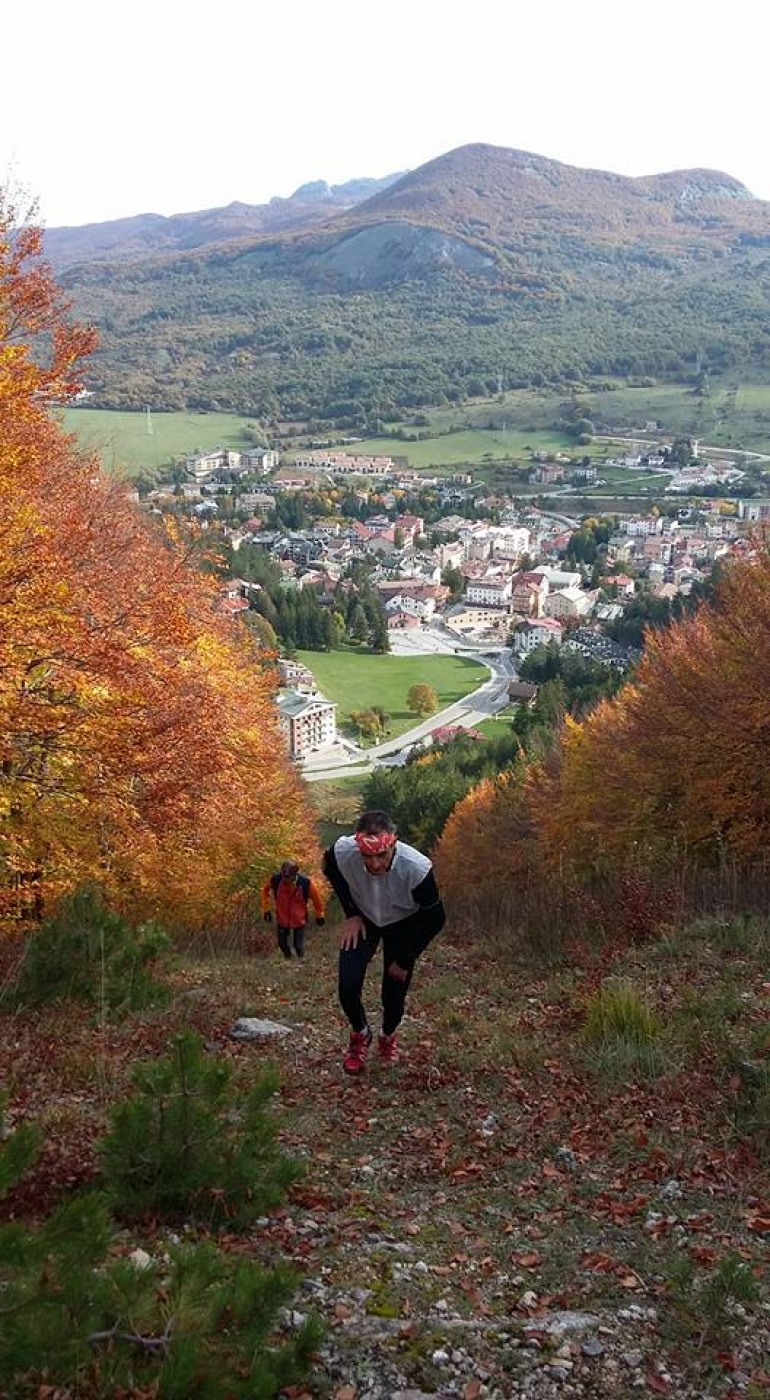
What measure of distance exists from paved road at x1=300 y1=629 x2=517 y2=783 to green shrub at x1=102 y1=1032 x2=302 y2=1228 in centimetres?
5082

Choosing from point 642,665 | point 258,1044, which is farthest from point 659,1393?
point 642,665

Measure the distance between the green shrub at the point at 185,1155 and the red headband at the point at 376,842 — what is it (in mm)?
1779

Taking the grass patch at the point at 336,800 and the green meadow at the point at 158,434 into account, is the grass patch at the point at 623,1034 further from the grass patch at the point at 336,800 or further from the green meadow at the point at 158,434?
the green meadow at the point at 158,434

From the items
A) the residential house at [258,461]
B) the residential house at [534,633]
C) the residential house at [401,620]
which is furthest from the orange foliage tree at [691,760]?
the residential house at [258,461]

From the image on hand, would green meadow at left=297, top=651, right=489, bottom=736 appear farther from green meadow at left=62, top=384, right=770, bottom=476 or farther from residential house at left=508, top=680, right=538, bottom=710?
green meadow at left=62, top=384, right=770, bottom=476

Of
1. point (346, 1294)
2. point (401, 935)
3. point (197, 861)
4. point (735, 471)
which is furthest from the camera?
point (735, 471)

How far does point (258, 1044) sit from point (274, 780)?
545 inches

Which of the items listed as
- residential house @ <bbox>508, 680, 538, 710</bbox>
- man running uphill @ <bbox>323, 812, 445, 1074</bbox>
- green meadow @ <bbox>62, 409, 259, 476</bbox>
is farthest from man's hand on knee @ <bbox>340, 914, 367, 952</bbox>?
green meadow @ <bbox>62, 409, 259, 476</bbox>

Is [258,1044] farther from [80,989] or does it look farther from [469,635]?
[469,635]

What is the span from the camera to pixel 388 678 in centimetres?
8931

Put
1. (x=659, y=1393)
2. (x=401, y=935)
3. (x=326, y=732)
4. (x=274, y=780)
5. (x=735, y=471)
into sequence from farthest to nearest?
1. (x=735, y=471)
2. (x=326, y=732)
3. (x=274, y=780)
4. (x=401, y=935)
5. (x=659, y=1393)

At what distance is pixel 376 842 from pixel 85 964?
2401 mm

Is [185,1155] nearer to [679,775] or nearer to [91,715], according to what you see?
[91,715]

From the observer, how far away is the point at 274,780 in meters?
20.2
